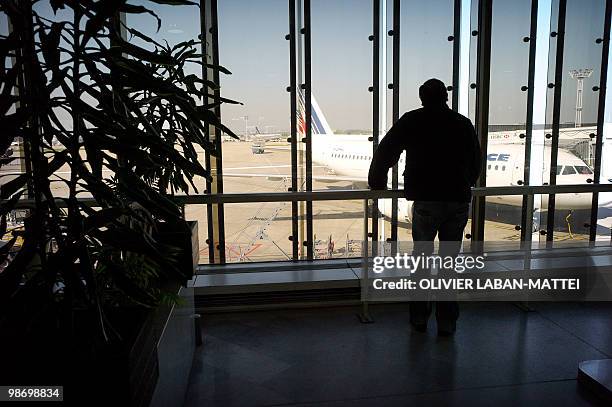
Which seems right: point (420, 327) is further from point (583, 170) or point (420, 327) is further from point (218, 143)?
point (583, 170)

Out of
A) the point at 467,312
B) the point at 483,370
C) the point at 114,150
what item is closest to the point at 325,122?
the point at 467,312

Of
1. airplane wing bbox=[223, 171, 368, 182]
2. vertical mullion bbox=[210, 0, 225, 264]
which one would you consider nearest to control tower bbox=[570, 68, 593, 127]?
airplane wing bbox=[223, 171, 368, 182]

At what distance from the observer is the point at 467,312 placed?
12.9ft

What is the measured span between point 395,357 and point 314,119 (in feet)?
8.26

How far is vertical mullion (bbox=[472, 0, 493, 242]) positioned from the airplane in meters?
0.12

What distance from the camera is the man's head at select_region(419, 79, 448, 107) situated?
125 inches

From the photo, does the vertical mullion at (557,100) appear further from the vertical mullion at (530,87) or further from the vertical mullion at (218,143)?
the vertical mullion at (218,143)

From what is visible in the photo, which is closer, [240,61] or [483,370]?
[483,370]

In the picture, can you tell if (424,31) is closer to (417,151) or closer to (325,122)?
(325,122)

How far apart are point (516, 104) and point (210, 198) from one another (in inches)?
124

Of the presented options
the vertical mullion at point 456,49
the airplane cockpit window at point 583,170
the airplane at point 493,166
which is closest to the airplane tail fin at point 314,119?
the airplane at point 493,166

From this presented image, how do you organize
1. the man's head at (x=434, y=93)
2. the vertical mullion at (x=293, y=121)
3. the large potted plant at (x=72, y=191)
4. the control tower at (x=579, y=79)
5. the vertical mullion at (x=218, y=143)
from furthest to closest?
the control tower at (x=579, y=79) → the vertical mullion at (x=293, y=121) → the vertical mullion at (x=218, y=143) → the man's head at (x=434, y=93) → the large potted plant at (x=72, y=191)

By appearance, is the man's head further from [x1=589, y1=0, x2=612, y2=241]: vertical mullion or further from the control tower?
[x1=589, y1=0, x2=612, y2=241]: vertical mullion

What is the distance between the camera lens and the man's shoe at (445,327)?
136 inches
